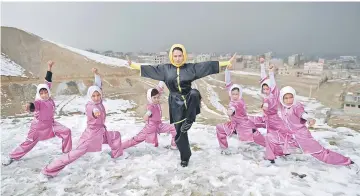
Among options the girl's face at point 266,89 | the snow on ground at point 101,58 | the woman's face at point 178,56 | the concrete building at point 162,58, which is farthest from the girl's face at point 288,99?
the snow on ground at point 101,58

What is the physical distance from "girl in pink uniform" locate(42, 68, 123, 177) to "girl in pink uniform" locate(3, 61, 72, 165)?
88 cm

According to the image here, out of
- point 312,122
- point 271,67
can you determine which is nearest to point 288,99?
point 312,122

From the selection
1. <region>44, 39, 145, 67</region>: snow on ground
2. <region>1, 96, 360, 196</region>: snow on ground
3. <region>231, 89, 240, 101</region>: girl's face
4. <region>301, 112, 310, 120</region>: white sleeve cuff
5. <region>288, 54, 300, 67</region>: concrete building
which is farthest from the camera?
<region>288, 54, 300, 67</region>: concrete building

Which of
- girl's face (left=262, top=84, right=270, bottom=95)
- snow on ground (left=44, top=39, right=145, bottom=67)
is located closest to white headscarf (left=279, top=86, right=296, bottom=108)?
girl's face (left=262, top=84, right=270, bottom=95)

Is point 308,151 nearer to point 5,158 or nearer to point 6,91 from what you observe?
point 5,158

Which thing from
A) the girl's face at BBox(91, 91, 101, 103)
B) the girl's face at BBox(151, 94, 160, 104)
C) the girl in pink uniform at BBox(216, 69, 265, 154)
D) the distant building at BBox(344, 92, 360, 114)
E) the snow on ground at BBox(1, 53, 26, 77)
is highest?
the snow on ground at BBox(1, 53, 26, 77)

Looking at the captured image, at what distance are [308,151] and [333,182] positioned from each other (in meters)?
0.54

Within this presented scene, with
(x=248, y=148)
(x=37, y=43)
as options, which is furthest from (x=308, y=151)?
(x=37, y=43)

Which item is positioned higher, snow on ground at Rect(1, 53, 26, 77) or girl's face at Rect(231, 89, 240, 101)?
snow on ground at Rect(1, 53, 26, 77)

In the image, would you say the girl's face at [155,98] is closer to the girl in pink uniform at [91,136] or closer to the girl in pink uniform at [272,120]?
the girl in pink uniform at [91,136]

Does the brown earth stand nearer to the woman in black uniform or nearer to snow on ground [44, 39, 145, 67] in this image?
snow on ground [44, 39, 145, 67]

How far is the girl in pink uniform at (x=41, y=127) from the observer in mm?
4336

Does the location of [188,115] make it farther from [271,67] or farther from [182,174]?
[271,67]

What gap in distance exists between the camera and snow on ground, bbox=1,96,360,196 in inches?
132
